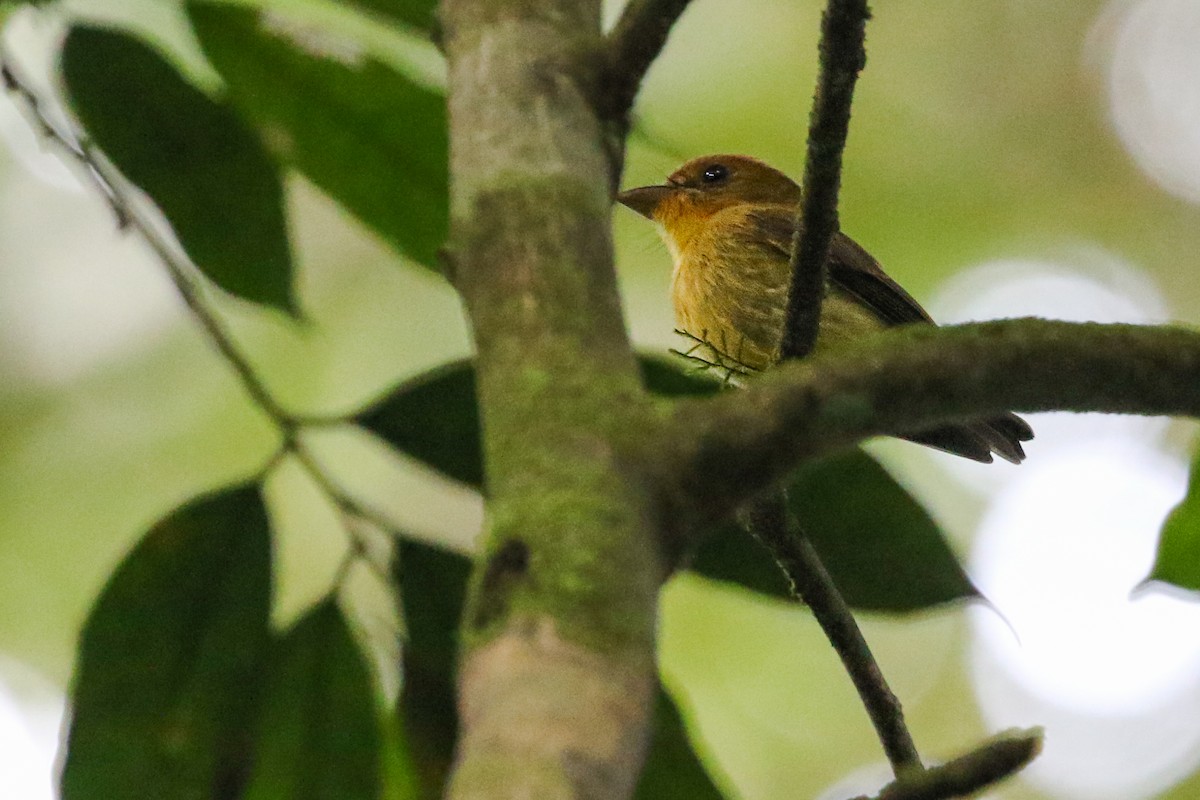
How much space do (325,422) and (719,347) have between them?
120 cm

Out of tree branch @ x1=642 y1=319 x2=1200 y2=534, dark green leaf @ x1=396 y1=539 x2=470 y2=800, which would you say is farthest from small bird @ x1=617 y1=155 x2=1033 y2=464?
tree branch @ x1=642 y1=319 x2=1200 y2=534

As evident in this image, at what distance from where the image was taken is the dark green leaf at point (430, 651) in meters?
2.24

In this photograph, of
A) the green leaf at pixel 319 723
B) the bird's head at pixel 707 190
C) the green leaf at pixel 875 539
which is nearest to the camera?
the green leaf at pixel 875 539

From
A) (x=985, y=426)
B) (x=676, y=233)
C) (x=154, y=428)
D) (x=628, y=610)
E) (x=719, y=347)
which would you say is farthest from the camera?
(x=154, y=428)

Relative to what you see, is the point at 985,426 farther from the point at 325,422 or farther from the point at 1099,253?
the point at 1099,253

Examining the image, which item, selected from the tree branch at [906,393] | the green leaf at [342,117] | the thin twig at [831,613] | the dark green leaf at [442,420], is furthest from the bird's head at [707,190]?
the tree branch at [906,393]

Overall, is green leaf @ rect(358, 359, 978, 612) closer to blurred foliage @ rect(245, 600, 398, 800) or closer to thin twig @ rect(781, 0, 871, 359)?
blurred foliage @ rect(245, 600, 398, 800)

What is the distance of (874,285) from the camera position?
328 cm

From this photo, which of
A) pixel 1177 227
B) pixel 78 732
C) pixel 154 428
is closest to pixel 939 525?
pixel 78 732

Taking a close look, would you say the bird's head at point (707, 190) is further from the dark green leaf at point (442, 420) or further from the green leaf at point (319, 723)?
the green leaf at point (319, 723)

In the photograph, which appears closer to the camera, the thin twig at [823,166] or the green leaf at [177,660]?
the thin twig at [823,166]

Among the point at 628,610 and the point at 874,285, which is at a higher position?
the point at 628,610

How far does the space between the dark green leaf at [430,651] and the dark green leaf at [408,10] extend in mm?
826

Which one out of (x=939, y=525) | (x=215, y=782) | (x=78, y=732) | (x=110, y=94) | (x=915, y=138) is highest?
(x=110, y=94)
